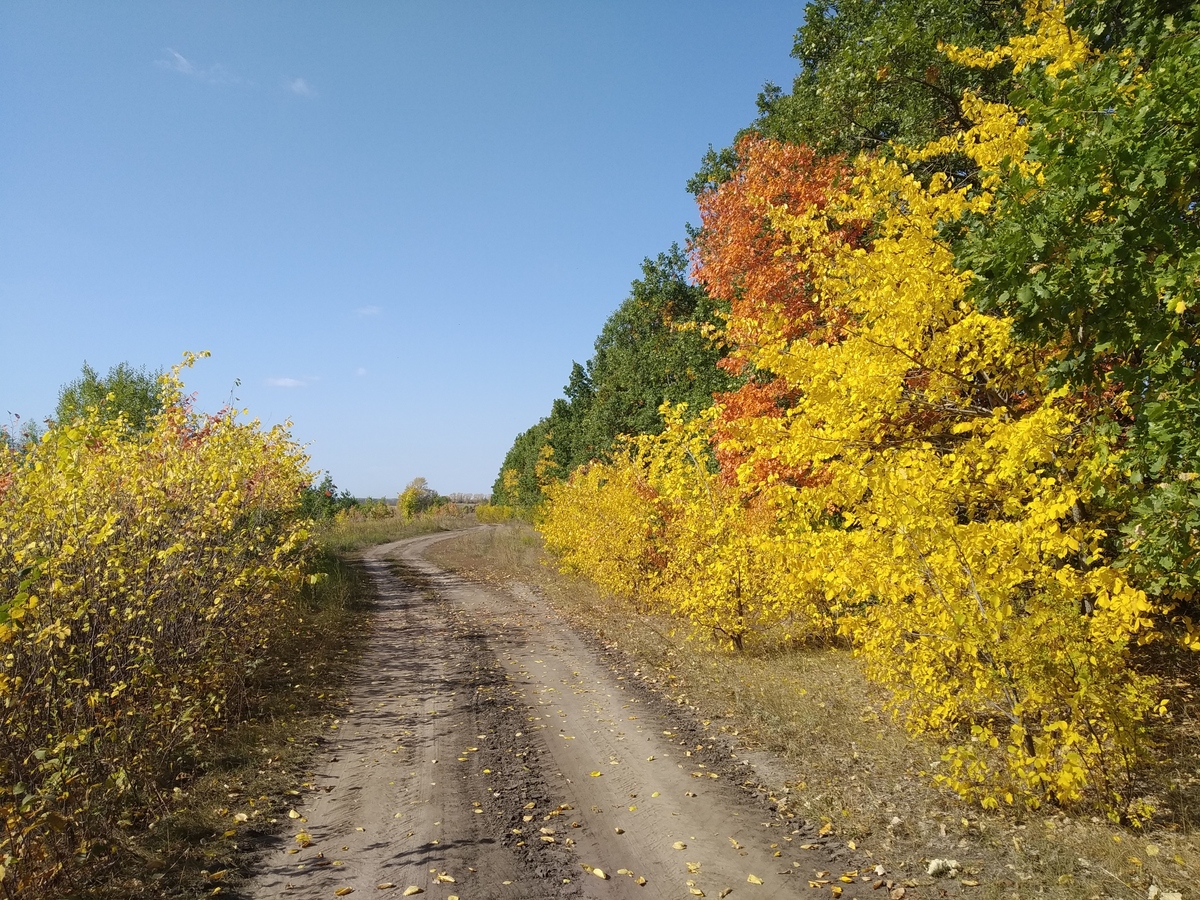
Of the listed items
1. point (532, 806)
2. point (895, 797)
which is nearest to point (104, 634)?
point (532, 806)

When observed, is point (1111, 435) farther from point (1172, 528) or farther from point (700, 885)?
point (700, 885)

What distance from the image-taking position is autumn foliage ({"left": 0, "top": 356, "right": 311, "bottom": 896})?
13.9 feet

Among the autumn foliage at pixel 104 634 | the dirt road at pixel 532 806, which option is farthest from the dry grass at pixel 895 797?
the autumn foliage at pixel 104 634

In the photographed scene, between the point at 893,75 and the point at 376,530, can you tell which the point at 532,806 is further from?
the point at 376,530

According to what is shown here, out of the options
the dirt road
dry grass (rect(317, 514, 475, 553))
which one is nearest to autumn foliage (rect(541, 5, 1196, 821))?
the dirt road

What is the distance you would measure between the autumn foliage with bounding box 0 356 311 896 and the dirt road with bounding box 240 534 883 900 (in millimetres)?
1371

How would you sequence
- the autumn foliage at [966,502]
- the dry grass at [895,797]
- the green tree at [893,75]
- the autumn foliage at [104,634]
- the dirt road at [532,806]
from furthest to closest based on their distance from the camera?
1. the green tree at [893,75]
2. the autumn foliage at [966,502]
3. the dirt road at [532,806]
4. the autumn foliage at [104,634]
5. the dry grass at [895,797]

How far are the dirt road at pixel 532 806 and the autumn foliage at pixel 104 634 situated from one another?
4.50ft

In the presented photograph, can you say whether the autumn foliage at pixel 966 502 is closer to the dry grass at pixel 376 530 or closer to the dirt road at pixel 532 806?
the dirt road at pixel 532 806

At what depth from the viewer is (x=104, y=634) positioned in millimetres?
5125

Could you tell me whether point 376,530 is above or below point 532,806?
above

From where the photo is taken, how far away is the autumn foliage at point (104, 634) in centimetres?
425

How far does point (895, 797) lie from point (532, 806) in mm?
3061

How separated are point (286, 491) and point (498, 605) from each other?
6880mm
